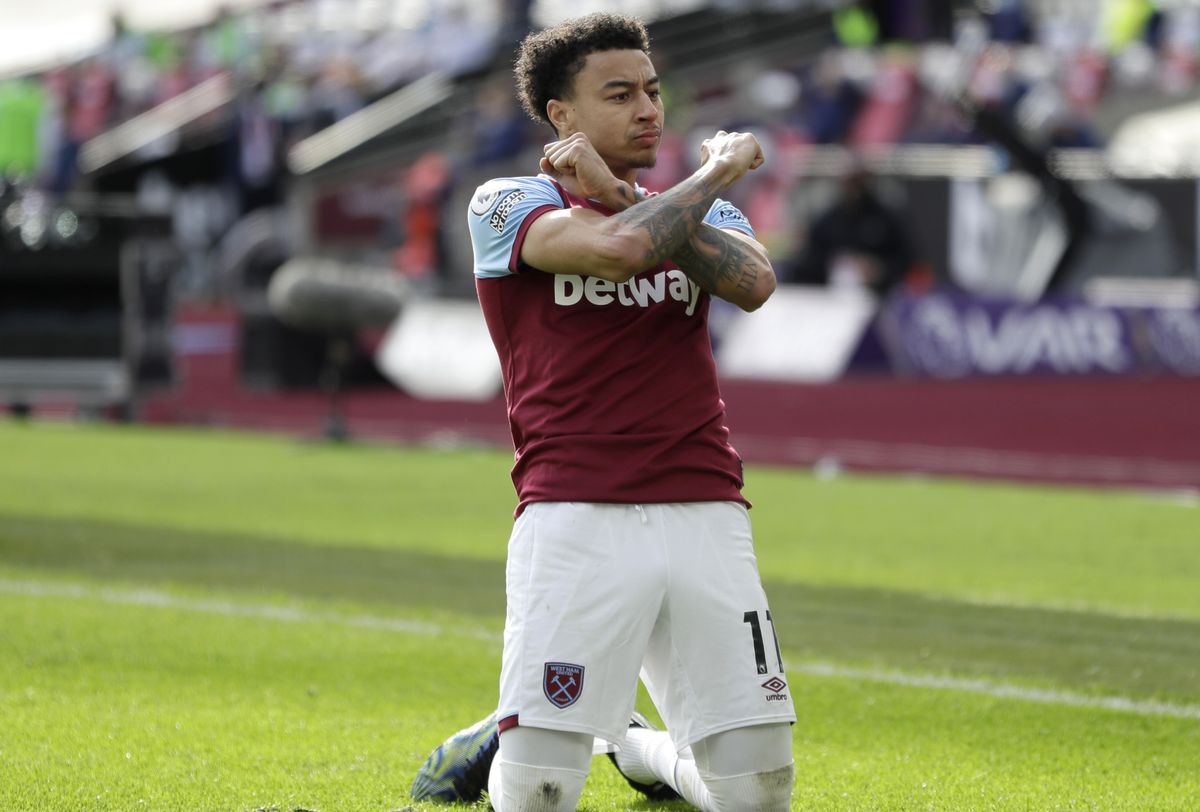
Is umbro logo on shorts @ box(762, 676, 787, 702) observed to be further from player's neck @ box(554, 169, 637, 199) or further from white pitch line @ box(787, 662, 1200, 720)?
white pitch line @ box(787, 662, 1200, 720)

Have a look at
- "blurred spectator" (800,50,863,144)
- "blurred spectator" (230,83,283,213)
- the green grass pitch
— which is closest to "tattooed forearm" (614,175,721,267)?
the green grass pitch

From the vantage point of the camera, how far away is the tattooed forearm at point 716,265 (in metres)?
4.21

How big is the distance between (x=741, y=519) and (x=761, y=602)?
0.20 metres

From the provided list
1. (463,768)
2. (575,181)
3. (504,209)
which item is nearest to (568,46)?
(575,181)

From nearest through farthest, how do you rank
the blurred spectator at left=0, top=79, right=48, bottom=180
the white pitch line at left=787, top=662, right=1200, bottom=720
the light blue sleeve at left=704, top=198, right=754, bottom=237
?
the light blue sleeve at left=704, top=198, right=754, bottom=237 → the white pitch line at left=787, top=662, right=1200, bottom=720 → the blurred spectator at left=0, top=79, right=48, bottom=180

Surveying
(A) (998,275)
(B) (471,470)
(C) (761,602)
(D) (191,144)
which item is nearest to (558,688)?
(C) (761,602)

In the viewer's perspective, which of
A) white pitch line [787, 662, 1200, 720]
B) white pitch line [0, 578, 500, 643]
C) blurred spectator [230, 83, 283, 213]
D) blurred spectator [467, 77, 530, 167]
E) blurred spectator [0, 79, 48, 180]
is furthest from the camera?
blurred spectator [0, 79, 48, 180]

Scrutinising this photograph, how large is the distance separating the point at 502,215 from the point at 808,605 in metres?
4.64

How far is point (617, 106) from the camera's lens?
4.30 m

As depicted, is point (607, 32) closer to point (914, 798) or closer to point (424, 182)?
point (914, 798)

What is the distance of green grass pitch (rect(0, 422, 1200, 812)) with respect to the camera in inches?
207

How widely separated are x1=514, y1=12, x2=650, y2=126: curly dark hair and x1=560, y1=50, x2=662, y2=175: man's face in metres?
0.03

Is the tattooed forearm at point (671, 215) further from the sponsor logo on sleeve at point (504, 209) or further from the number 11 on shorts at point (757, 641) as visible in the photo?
the number 11 on shorts at point (757, 641)

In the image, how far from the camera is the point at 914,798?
16.4 ft
